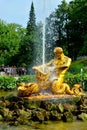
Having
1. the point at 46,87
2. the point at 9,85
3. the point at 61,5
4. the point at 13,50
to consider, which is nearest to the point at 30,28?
the point at 61,5

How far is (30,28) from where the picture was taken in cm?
7425

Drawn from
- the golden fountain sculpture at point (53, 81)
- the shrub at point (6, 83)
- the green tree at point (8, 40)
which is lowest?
the golden fountain sculpture at point (53, 81)

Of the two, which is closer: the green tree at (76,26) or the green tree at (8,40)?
the green tree at (8,40)

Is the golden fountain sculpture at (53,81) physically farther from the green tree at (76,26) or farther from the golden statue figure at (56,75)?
the green tree at (76,26)

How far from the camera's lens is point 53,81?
16453 millimetres

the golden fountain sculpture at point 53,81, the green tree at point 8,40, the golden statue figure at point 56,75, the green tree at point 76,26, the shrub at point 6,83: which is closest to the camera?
the golden fountain sculpture at point 53,81

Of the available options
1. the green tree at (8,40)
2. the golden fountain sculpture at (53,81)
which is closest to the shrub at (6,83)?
the golden fountain sculpture at (53,81)

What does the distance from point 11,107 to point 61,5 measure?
52.2 meters

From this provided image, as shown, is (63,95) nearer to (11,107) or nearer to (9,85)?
(11,107)

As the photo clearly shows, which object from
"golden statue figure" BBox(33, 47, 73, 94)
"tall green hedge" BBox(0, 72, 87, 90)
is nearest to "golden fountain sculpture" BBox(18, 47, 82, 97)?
"golden statue figure" BBox(33, 47, 73, 94)

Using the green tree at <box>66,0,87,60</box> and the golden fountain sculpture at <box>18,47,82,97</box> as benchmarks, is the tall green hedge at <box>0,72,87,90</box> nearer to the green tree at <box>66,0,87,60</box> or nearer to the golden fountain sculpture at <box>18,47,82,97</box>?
the golden fountain sculpture at <box>18,47,82,97</box>

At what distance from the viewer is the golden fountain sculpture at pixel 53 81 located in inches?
638

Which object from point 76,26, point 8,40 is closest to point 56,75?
point 8,40

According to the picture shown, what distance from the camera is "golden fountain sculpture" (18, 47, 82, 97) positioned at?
16203 millimetres
